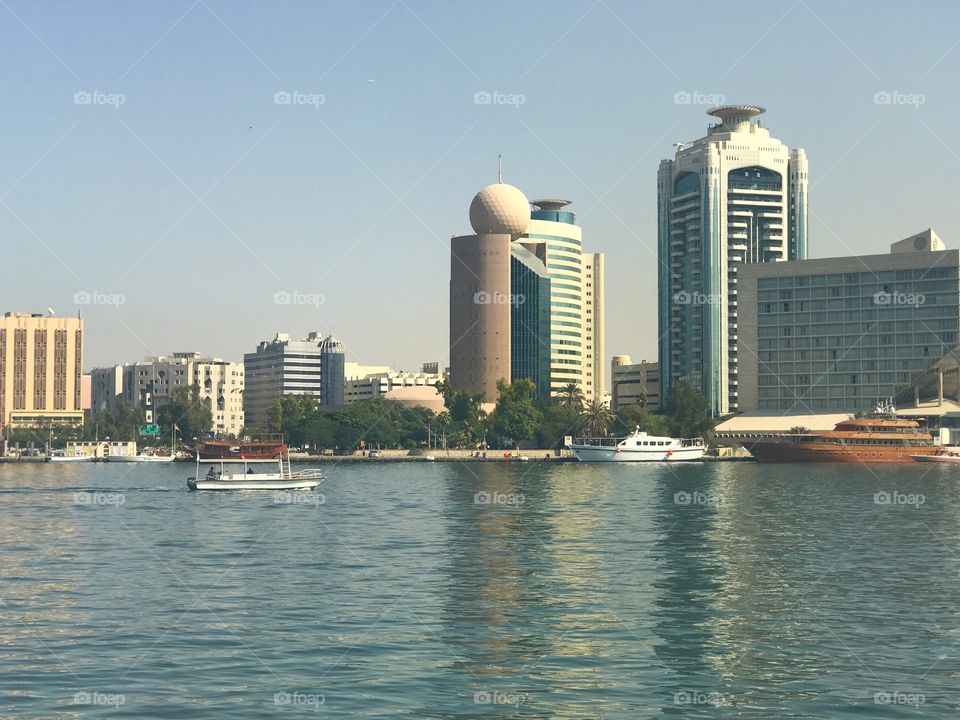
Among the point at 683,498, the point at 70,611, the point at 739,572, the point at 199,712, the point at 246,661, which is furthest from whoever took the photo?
the point at 683,498

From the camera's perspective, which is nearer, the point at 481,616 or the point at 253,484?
the point at 481,616

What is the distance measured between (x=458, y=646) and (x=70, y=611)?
1483 cm

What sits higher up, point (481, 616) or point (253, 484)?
point (253, 484)

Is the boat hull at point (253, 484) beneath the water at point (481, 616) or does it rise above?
above

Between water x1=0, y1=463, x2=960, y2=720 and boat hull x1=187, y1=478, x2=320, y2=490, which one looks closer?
water x1=0, y1=463, x2=960, y2=720

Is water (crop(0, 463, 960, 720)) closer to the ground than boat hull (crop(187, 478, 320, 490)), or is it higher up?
closer to the ground

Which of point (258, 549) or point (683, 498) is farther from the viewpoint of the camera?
point (683, 498)

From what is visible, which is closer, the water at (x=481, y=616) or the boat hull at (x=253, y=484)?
the water at (x=481, y=616)

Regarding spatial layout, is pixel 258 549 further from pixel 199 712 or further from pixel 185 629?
pixel 199 712

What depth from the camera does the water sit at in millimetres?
30422

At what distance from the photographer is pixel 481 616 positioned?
41.5 metres

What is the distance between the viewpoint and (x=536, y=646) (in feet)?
119

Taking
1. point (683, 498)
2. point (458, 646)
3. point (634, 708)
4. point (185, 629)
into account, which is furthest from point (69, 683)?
point (683, 498)

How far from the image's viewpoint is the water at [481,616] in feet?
99.8
